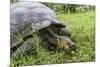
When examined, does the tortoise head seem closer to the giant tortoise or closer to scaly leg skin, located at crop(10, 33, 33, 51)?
the giant tortoise

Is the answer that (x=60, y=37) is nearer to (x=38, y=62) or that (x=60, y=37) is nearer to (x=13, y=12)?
(x=38, y=62)

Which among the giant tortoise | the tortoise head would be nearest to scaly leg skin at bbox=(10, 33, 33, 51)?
the giant tortoise

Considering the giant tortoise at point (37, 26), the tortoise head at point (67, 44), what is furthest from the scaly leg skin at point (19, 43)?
the tortoise head at point (67, 44)

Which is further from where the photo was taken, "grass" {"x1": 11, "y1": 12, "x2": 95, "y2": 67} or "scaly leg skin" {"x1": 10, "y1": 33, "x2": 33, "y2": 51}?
"grass" {"x1": 11, "y1": 12, "x2": 95, "y2": 67}

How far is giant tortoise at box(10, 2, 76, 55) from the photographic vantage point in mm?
1981

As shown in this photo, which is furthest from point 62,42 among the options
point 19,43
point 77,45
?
point 19,43

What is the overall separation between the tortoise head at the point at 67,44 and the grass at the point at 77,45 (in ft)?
0.16

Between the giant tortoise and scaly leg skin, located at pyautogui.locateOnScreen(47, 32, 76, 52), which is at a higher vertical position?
the giant tortoise

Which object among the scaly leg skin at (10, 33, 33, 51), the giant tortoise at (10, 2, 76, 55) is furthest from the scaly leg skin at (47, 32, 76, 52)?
the scaly leg skin at (10, 33, 33, 51)

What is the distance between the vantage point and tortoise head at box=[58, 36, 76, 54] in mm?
2171

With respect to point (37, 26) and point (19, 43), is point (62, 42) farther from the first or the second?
point (19, 43)

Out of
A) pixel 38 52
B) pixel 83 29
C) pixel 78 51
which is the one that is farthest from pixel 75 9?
pixel 38 52

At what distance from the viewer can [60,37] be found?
216cm

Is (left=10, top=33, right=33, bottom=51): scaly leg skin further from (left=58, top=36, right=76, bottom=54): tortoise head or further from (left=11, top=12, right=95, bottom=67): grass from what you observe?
(left=58, top=36, right=76, bottom=54): tortoise head
